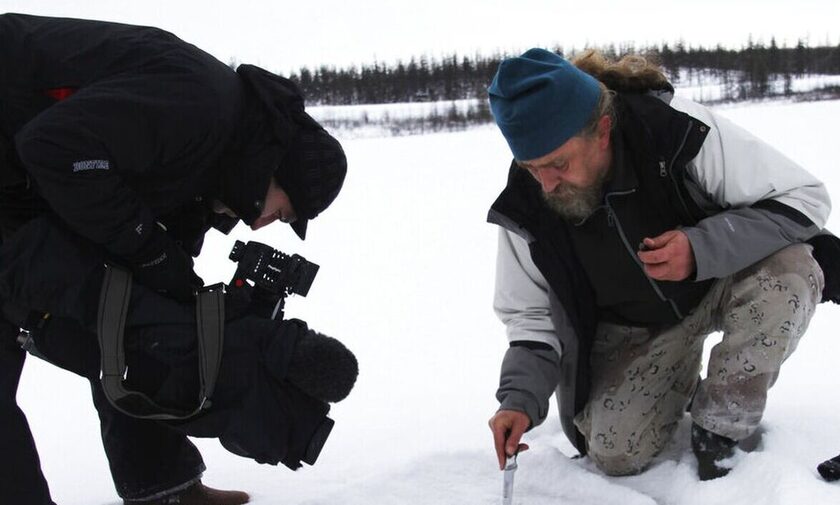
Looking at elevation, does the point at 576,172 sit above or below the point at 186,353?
above

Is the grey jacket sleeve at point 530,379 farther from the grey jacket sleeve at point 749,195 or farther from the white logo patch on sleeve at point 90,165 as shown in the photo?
the white logo patch on sleeve at point 90,165

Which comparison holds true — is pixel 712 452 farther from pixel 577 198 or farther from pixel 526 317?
pixel 577 198

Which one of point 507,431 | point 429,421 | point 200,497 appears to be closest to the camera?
point 507,431

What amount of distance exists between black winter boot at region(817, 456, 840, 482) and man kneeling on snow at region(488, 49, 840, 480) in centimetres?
16

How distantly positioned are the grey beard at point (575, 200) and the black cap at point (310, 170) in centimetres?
48

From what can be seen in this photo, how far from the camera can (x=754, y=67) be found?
3241cm

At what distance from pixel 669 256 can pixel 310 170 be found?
777 mm

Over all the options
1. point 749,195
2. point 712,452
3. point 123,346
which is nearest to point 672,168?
point 749,195

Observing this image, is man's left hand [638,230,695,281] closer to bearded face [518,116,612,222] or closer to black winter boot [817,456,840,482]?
bearded face [518,116,612,222]

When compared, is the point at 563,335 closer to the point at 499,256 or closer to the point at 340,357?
the point at 499,256

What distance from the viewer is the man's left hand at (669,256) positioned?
5.49ft

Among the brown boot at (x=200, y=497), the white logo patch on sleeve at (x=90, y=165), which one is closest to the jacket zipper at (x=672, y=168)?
the white logo patch on sleeve at (x=90, y=165)

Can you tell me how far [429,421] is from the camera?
248 centimetres

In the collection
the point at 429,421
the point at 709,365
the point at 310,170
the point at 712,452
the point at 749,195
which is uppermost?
the point at 310,170
